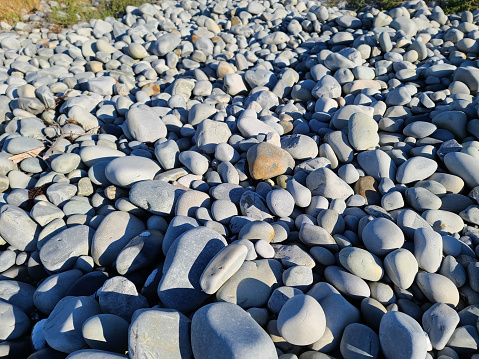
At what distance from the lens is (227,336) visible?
4.61ft

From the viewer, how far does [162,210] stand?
7.95ft

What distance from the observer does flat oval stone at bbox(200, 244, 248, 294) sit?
5.68 feet

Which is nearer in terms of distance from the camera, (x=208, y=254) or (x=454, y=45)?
(x=208, y=254)

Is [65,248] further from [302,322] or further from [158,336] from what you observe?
[302,322]

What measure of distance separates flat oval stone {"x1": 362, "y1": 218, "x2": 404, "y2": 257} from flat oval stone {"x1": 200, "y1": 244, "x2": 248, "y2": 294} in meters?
0.77

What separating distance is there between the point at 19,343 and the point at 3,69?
14.4 ft

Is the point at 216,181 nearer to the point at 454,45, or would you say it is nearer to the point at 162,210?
the point at 162,210

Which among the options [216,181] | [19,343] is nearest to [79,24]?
[216,181]

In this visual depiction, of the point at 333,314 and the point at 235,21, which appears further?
the point at 235,21

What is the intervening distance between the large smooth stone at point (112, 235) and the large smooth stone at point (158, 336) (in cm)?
81

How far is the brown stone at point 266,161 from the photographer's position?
262 centimetres

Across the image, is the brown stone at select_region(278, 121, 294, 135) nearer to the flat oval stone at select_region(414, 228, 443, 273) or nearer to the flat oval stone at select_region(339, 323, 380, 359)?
the flat oval stone at select_region(414, 228, 443, 273)

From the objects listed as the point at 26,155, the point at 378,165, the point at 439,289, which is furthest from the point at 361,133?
the point at 26,155

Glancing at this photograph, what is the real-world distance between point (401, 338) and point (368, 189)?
50.9 inches
